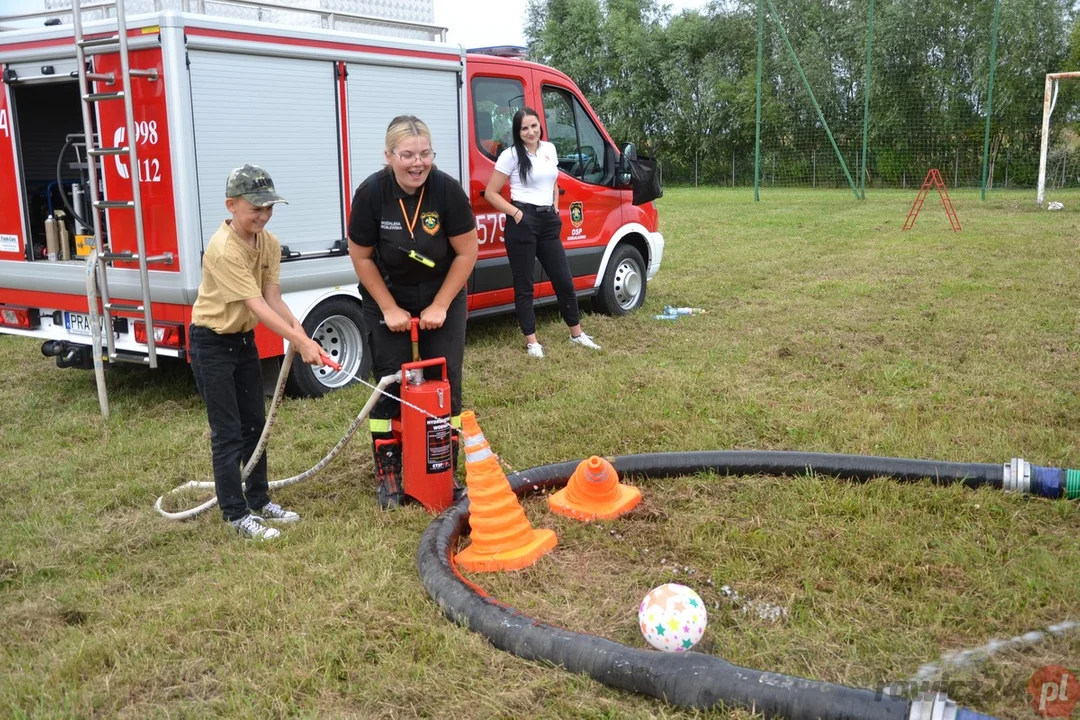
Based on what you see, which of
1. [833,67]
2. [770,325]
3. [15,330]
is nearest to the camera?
[15,330]

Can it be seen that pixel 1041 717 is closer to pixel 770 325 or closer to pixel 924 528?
pixel 924 528

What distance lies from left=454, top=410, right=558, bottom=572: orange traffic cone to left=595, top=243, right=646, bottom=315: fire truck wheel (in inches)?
218

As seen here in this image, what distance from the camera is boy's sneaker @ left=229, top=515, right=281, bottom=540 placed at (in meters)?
4.31

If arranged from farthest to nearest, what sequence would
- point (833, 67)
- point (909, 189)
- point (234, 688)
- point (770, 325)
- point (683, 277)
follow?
point (833, 67) → point (909, 189) → point (683, 277) → point (770, 325) → point (234, 688)

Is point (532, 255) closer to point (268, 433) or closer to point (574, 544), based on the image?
point (268, 433)

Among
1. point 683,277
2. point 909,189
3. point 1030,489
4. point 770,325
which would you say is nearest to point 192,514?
point 1030,489

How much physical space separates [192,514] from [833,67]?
33062mm

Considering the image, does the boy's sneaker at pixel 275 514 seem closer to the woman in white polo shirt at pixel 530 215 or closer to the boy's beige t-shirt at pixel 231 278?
the boy's beige t-shirt at pixel 231 278

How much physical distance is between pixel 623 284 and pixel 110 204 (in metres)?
5.23

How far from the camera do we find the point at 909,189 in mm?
29281

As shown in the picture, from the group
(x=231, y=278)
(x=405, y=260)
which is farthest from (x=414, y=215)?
(x=231, y=278)

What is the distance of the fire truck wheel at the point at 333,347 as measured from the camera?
264 inches

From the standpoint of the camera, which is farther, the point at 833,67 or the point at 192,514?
the point at 833,67

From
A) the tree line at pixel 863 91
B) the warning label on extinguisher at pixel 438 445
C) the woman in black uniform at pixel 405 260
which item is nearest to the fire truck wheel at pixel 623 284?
the woman in black uniform at pixel 405 260
